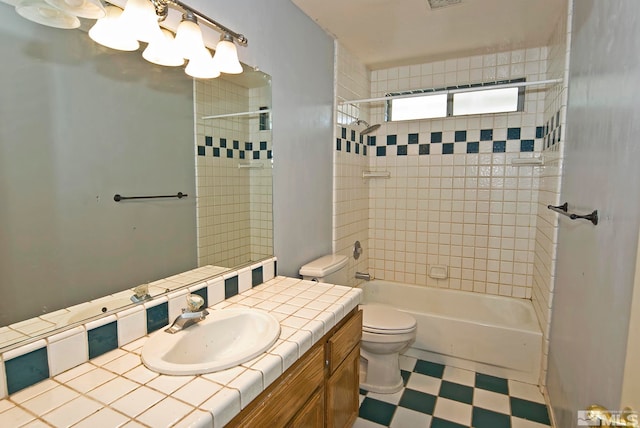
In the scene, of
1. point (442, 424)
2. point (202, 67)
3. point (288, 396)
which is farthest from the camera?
point (442, 424)

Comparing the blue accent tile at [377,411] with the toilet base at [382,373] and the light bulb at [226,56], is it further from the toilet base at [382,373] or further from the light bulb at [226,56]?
the light bulb at [226,56]

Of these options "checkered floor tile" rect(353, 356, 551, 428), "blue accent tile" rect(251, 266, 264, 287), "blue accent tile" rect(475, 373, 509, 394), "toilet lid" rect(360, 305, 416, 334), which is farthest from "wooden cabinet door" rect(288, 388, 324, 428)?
"blue accent tile" rect(475, 373, 509, 394)

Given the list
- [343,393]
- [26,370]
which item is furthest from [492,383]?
[26,370]

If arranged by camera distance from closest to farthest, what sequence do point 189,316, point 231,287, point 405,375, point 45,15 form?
point 45,15, point 189,316, point 231,287, point 405,375

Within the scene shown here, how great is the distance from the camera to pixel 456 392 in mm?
2098

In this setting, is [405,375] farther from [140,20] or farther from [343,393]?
[140,20]

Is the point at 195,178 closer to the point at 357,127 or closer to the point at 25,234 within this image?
the point at 25,234

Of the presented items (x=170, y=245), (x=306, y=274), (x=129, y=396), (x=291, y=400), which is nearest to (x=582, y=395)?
(x=291, y=400)

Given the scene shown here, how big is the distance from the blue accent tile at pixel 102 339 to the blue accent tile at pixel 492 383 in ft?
6.86

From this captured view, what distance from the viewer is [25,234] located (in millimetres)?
945

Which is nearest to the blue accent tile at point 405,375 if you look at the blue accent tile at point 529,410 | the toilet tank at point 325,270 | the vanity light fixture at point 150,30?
the blue accent tile at point 529,410

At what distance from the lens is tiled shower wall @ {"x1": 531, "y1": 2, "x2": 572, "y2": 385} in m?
1.90

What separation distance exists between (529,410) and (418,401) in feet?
1.99

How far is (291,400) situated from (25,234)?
899mm
